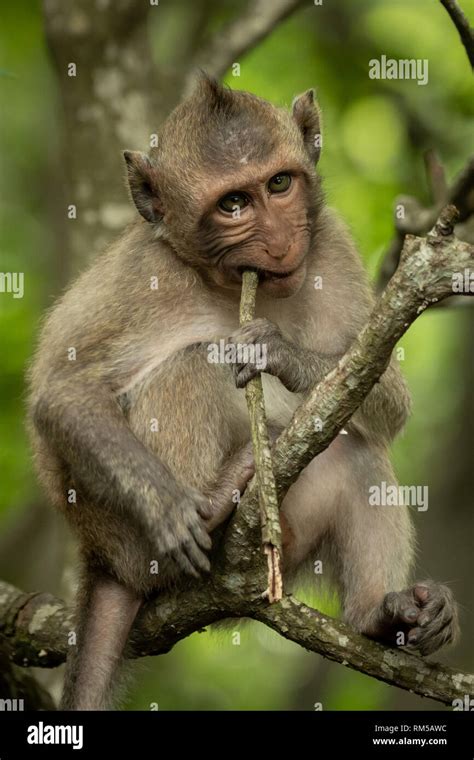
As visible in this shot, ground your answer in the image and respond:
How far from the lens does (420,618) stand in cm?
572

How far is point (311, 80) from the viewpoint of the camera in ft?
35.5

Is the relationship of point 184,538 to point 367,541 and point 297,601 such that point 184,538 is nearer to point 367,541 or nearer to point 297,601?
point 297,601

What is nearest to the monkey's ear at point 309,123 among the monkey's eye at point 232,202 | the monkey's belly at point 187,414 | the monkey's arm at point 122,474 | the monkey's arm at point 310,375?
the monkey's eye at point 232,202

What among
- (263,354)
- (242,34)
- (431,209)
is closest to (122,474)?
(263,354)

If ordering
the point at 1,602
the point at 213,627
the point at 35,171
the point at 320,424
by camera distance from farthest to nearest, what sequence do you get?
the point at 35,171
the point at 1,602
the point at 213,627
the point at 320,424

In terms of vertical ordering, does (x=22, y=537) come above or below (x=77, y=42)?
below

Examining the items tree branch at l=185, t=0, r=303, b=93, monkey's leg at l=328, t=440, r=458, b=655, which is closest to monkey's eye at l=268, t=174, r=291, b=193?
monkey's leg at l=328, t=440, r=458, b=655

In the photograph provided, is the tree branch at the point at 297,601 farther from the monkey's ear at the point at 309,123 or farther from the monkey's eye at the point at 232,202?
the monkey's ear at the point at 309,123

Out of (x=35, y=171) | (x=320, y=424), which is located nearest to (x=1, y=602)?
(x=320, y=424)

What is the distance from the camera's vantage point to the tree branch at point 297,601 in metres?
4.75

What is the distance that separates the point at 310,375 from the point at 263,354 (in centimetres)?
31

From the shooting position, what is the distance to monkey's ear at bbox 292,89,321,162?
6531mm
